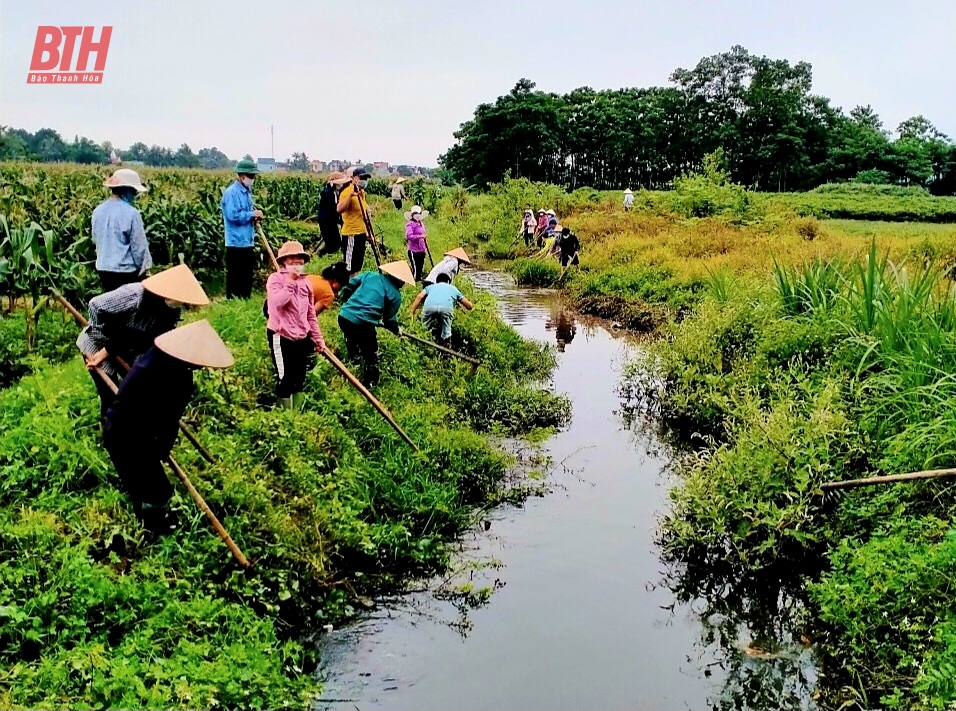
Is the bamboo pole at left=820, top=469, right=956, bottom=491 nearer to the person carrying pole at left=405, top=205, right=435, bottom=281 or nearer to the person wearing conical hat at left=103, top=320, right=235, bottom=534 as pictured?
the person wearing conical hat at left=103, top=320, right=235, bottom=534

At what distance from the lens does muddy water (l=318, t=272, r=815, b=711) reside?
14.3ft

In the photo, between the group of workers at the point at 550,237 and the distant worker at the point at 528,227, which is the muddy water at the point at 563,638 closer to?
the group of workers at the point at 550,237

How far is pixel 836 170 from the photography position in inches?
2023

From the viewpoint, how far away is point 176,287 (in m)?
4.54

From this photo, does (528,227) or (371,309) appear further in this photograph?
(528,227)

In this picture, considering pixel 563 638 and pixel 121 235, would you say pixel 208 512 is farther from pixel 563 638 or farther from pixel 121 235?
pixel 121 235

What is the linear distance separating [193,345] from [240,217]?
15.0ft

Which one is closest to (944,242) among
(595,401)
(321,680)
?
(595,401)

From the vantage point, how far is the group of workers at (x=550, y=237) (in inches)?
727

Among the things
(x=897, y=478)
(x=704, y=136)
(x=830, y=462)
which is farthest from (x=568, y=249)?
(x=704, y=136)

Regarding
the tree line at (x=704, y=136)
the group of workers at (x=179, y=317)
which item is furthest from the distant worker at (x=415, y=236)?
the tree line at (x=704, y=136)

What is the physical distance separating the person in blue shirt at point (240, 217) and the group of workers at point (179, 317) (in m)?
0.01

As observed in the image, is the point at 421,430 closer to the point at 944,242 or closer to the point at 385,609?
the point at 385,609

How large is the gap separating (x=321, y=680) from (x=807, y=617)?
317 centimetres
